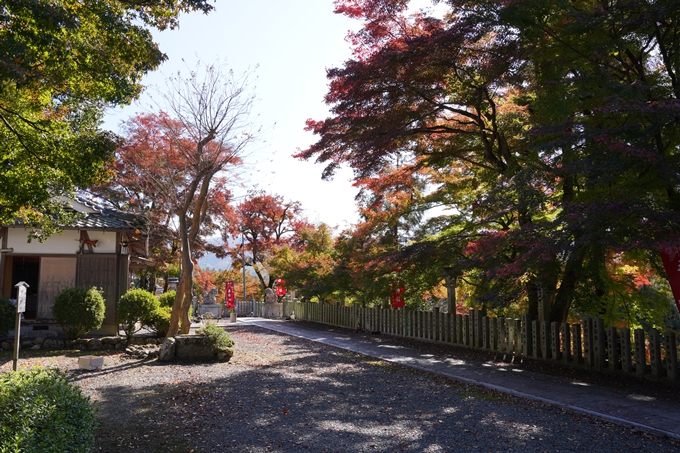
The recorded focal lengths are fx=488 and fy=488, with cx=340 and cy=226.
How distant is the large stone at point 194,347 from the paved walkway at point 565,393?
4106 mm

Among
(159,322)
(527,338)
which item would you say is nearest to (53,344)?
(159,322)

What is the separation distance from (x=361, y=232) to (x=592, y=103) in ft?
30.2

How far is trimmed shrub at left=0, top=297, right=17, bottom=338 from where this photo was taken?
498 inches

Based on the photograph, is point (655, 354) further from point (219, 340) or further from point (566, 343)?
point (219, 340)

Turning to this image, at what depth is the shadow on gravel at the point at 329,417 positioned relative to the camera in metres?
5.33

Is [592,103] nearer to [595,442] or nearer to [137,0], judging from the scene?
[595,442]

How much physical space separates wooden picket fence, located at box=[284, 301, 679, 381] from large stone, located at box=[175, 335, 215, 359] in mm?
6607

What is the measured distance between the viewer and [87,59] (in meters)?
7.03

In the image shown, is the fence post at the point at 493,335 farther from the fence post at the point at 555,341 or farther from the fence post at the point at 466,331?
the fence post at the point at 555,341

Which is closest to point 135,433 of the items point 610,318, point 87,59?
point 87,59

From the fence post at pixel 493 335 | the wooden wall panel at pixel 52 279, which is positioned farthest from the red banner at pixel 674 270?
the wooden wall panel at pixel 52 279

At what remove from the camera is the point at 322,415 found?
6.57 m

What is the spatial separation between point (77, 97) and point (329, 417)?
6.36m

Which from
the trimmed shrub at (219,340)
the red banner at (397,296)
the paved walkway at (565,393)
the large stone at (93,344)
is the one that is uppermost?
the red banner at (397,296)
